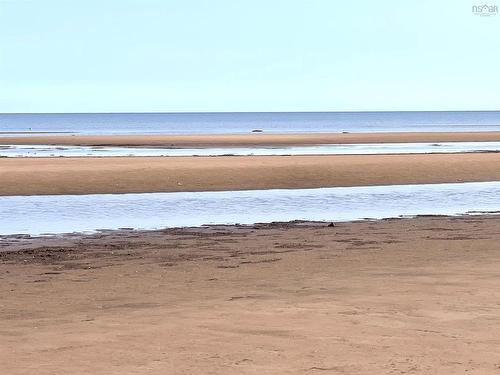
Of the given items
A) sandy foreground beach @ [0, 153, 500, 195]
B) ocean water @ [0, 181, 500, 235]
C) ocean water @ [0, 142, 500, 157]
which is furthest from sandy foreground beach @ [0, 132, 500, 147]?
ocean water @ [0, 181, 500, 235]

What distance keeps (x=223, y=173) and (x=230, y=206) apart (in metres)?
10.9

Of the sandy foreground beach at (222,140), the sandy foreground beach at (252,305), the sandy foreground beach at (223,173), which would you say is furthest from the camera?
the sandy foreground beach at (222,140)

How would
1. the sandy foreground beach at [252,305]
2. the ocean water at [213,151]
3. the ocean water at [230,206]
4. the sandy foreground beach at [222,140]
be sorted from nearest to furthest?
the sandy foreground beach at [252,305]
the ocean water at [230,206]
the ocean water at [213,151]
the sandy foreground beach at [222,140]

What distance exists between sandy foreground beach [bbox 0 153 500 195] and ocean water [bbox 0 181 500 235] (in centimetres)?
198

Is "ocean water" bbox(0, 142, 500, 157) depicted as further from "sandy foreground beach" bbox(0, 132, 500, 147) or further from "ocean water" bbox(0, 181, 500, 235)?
"ocean water" bbox(0, 181, 500, 235)

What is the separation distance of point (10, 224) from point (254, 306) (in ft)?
37.2

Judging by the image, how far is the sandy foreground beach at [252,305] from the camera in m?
7.77

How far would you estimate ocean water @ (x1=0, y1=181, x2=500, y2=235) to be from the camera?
68.3 ft

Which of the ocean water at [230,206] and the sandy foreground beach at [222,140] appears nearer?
the ocean water at [230,206]

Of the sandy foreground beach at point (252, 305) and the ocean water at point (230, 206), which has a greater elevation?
the sandy foreground beach at point (252, 305)

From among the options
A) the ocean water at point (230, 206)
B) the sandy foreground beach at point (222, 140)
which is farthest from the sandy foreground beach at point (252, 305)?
the sandy foreground beach at point (222, 140)

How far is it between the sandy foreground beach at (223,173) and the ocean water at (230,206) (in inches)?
78.0

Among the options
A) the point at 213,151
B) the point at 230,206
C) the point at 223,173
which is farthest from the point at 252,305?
the point at 213,151

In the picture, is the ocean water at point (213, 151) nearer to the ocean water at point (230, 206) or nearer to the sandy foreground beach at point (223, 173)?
the sandy foreground beach at point (223, 173)
